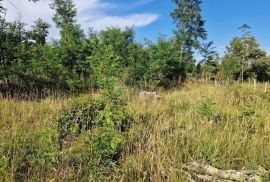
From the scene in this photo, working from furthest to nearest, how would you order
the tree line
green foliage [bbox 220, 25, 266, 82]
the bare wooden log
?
1. green foliage [bbox 220, 25, 266, 82]
2. the tree line
3. the bare wooden log

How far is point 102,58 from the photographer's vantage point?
4.64 meters

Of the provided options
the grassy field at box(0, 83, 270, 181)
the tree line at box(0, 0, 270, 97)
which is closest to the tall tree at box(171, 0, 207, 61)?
the tree line at box(0, 0, 270, 97)

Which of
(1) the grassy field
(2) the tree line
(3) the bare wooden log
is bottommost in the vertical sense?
(3) the bare wooden log

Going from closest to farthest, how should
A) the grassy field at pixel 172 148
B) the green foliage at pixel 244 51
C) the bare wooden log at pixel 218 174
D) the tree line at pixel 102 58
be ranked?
1. the bare wooden log at pixel 218 174
2. the grassy field at pixel 172 148
3. the tree line at pixel 102 58
4. the green foliage at pixel 244 51

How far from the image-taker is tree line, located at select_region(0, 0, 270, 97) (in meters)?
10.8

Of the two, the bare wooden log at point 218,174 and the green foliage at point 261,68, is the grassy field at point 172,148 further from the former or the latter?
the green foliage at point 261,68

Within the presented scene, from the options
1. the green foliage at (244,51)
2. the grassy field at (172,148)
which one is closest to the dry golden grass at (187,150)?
the grassy field at (172,148)

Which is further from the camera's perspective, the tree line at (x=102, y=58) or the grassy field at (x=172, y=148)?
the tree line at (x=102, y=58)

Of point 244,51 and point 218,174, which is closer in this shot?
point 218,174

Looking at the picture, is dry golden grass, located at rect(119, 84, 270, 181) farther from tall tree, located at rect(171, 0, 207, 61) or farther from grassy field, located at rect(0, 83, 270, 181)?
tall tree, located at rect(171, 0, 207, 61)

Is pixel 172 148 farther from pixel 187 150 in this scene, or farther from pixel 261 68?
pixel 261 68

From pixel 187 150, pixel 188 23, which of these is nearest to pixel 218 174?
pixel 187 150

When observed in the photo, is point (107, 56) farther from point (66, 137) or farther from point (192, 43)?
point (192, 43)

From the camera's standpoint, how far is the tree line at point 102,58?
35.4ft
